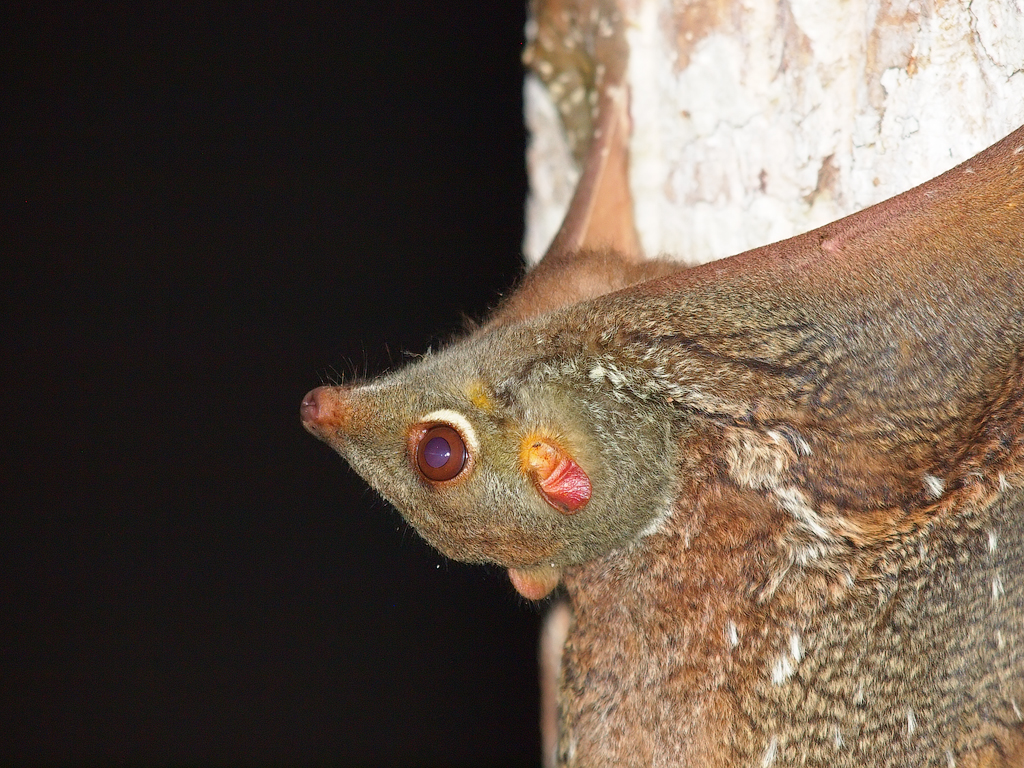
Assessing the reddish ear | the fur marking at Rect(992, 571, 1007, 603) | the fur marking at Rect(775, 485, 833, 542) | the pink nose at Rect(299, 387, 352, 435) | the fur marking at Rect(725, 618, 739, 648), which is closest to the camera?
the fur marking at Rect(992, 571, 1007, 603)

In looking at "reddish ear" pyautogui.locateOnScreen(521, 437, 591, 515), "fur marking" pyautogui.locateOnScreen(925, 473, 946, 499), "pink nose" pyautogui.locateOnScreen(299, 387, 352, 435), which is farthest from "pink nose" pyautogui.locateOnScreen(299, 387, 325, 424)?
"fur marking" pyautogui.locateOnScreen(925, 473, 946, 499)

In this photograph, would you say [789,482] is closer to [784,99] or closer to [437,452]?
[437,452]

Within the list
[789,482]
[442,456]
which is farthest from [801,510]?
[442,456]

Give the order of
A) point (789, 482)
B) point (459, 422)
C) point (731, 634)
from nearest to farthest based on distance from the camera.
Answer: point (789, 482) < point (731, 634) < point (459, 422)

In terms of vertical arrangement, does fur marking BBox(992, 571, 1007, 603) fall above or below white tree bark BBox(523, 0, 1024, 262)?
below

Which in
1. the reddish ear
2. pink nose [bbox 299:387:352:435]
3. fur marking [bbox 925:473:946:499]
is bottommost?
fur marking [bbox 925:473:946:499]

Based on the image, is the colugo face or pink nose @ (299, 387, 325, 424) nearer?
the colugo face

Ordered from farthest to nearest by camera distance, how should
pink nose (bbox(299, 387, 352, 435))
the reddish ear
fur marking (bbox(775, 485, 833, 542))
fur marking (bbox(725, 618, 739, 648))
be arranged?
pink nose (bbox(299, 387, 352, 435))
the reddish ear
fur marking (bbox(725, 618, 739, 648))
fur marking (bbox(775, 485, 833, 542))

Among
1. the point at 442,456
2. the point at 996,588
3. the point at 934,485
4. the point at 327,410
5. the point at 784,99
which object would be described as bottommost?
the point at 996,588

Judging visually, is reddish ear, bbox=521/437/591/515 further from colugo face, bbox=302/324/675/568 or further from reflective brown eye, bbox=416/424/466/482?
reflective brown eye, bbox=416/424/466/482
